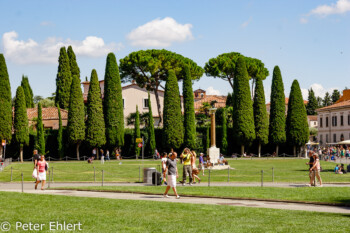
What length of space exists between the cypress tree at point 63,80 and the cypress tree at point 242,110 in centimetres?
2933

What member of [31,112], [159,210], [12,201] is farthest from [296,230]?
[31,112]

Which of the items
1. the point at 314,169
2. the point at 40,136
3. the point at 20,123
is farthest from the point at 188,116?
the point at 314,169

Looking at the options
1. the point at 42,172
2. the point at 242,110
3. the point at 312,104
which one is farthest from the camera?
the point at 312,104

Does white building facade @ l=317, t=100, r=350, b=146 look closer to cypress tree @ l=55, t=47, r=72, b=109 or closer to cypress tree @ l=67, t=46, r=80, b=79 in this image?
cypress tree @ l=67, t=46, r=80, b=79

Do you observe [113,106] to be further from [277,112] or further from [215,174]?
[215,174]

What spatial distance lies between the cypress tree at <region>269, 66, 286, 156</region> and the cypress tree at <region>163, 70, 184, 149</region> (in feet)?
40.2

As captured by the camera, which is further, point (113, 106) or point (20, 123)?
point (113, 106)

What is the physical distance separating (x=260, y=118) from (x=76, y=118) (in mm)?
23710

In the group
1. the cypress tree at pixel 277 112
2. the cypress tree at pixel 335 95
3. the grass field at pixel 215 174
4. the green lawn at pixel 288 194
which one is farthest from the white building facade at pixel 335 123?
the green lawn at pixel 288 194

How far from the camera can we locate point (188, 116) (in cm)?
6444

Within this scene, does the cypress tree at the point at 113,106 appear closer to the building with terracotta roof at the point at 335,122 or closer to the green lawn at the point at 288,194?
the green lawn at the point at 288,194

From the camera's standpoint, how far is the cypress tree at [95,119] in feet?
200

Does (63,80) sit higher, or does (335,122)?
(63,80)

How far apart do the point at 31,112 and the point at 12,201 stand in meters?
61.4
